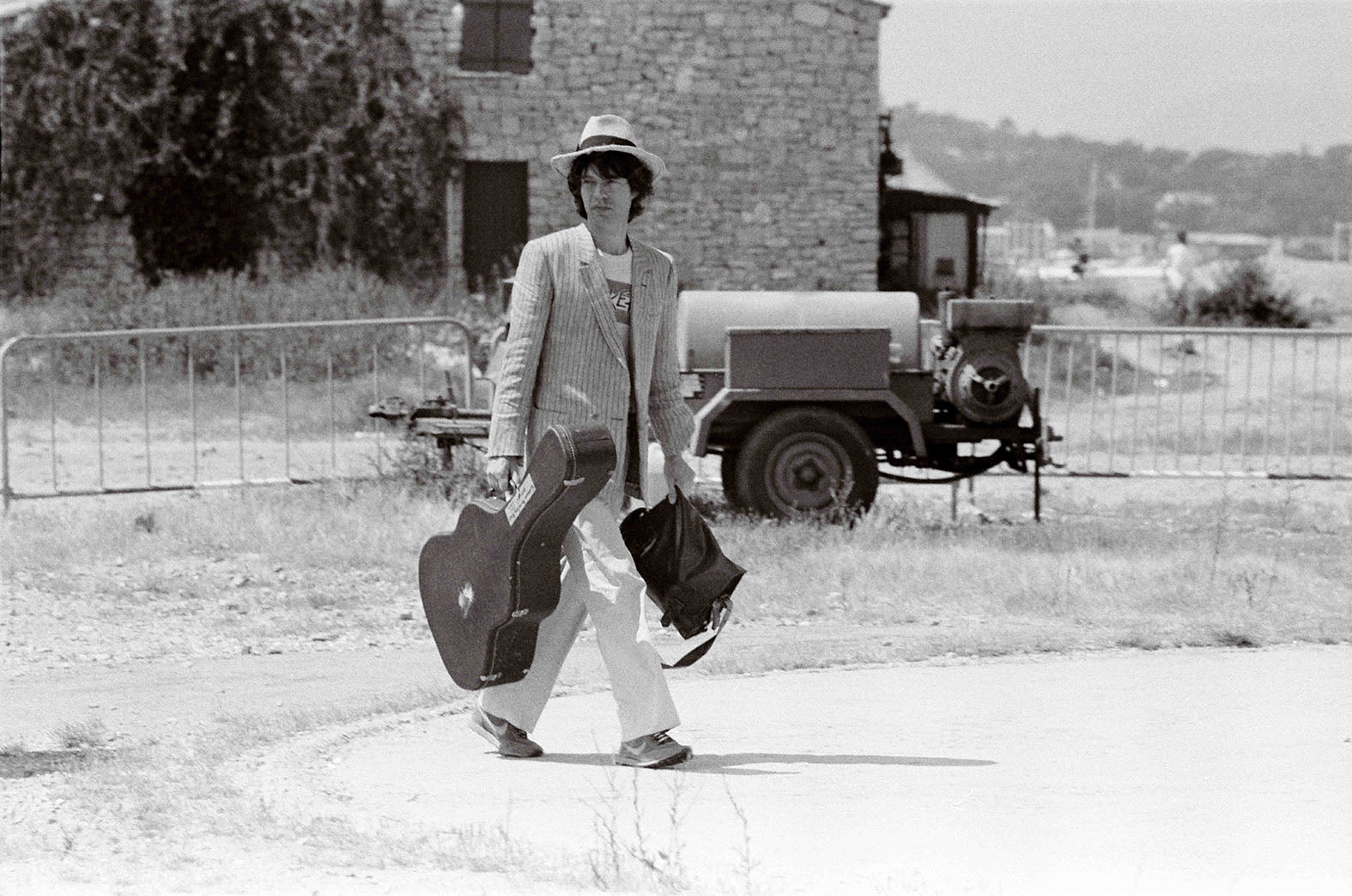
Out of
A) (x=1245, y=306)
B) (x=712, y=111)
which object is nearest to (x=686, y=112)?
(x=712, y=111)

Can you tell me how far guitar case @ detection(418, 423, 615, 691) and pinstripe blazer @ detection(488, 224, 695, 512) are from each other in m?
0.21

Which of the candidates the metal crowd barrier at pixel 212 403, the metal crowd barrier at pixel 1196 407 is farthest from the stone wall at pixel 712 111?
the metal crowd barrier at pixel 212 403

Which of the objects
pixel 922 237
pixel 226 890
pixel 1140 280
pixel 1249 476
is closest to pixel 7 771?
pixel 226 890

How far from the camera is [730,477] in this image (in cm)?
1292

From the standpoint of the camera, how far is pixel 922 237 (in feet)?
125

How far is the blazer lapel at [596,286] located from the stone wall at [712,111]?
75.8 ft

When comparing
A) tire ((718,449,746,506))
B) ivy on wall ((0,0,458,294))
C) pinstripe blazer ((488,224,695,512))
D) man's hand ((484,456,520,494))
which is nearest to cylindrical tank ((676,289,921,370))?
tire ((718,449,746,506))

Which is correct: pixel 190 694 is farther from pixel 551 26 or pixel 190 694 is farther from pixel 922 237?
pixel 922 237

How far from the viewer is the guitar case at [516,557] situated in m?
6.30

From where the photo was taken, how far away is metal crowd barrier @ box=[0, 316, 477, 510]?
1517 cm

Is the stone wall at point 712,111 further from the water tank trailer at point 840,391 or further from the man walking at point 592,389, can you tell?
the man walking at point 592,389

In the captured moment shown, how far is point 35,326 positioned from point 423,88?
281 inches

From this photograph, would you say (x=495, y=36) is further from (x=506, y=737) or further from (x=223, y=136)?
(x=506, y=737)

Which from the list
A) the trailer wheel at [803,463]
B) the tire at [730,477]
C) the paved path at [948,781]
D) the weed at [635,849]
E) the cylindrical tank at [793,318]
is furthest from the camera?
the cylindrical tank at [793,318]
